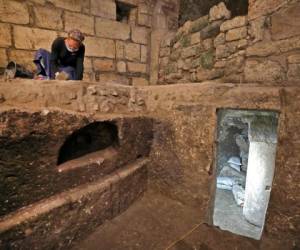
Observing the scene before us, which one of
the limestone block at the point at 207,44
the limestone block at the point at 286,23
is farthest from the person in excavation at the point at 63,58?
the limestone block at the point at 286,23

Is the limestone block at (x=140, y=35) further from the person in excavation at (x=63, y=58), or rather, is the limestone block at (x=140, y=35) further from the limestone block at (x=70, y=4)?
the person in excavation at (x=63, y=58)

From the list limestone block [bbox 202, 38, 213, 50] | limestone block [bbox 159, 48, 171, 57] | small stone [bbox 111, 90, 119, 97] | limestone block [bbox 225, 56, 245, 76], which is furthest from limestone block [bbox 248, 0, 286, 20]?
limestone block [bbox 159, 48, 171, 57]

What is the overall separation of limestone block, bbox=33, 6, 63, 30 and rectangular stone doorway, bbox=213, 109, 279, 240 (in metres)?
2.93

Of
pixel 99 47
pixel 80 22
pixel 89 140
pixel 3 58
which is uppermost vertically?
pixel 80 22

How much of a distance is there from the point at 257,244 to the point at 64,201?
1.39 meters

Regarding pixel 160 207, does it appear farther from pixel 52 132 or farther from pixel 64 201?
pixel 52 132

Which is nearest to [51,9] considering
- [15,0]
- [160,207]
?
[15,0]

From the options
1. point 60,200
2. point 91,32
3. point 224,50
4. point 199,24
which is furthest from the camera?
point 91,32

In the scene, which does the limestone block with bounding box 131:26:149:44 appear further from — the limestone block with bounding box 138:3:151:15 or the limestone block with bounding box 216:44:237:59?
the limestone block with bounding box 216:44:237:59

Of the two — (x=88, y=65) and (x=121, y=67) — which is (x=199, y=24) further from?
(x=88, y=65)

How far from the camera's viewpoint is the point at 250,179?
3.11 meters

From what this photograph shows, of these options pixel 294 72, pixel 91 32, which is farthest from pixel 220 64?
pixel 91 32

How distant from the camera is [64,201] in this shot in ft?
4.26

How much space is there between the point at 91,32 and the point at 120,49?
603 millimetres
